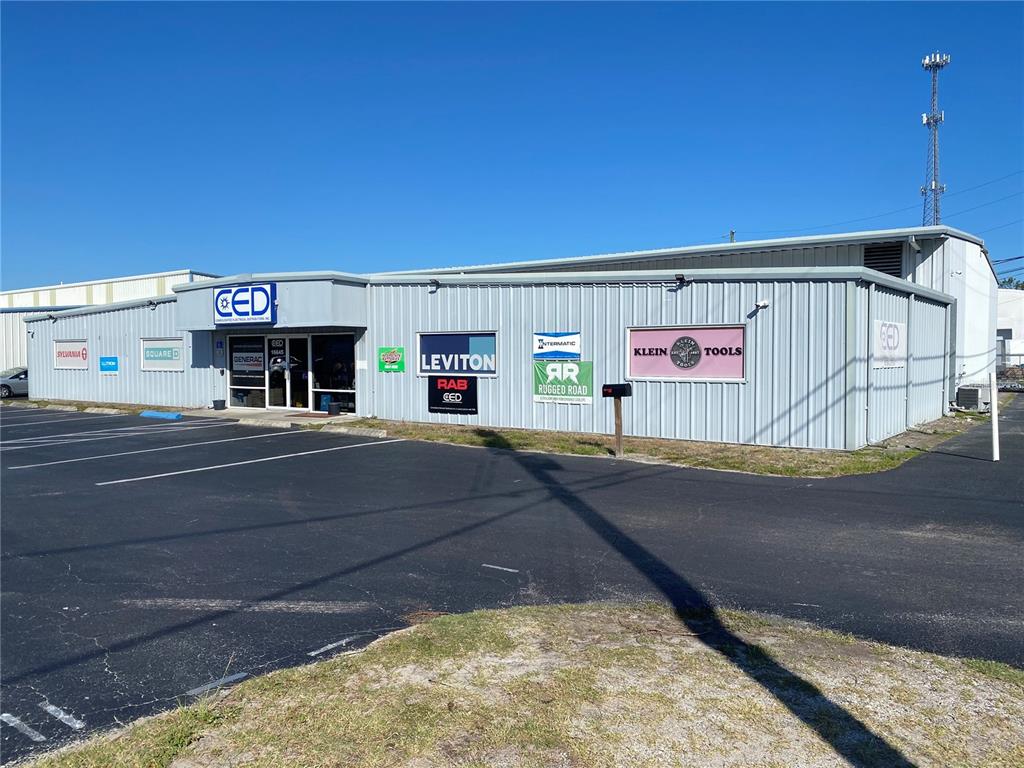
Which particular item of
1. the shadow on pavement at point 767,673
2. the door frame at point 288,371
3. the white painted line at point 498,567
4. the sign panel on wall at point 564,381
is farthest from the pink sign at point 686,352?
the door frame at point 288,371

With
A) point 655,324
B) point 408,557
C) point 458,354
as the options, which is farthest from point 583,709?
point 458,354

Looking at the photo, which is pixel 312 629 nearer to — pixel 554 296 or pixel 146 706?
pixel 146 706

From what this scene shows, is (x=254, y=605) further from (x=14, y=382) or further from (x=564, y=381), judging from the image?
(x=14, y=382)

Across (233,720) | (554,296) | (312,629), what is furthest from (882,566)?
(554,296)

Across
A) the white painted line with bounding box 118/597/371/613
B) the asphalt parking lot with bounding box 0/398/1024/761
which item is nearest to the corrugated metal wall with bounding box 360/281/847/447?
the asphalt parking lot with bounding box 0/398/1024/761

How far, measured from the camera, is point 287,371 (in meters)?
23.3

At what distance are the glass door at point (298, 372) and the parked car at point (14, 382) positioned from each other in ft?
57.3

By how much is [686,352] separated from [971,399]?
13467 mm

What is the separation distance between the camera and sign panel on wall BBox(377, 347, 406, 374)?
66.4 ft

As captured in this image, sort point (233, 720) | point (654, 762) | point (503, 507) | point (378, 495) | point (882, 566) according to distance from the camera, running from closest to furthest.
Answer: point (654, 762)
point (233, 720)
point (882, 566)
point (503, 507)
point (378, 495)

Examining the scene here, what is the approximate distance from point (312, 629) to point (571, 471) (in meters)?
7.48

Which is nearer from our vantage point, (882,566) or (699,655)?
(699,655)

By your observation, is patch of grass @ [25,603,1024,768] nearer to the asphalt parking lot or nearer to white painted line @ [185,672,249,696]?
white painted line @ [185,672,249,696]

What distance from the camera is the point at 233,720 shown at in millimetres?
3977
